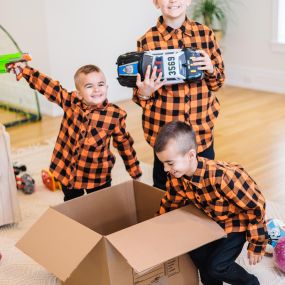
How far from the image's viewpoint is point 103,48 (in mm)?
4105

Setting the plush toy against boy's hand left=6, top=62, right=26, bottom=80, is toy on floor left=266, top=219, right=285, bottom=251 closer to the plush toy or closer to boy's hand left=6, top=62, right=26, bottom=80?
the plush toy

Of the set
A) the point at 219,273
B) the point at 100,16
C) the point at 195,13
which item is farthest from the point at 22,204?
the point at 195,13

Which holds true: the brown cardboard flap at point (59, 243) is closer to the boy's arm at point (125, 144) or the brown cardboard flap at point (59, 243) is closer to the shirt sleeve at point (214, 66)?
the boy's arm at point (125, 144)

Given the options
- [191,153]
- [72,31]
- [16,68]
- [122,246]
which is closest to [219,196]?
[191,153]


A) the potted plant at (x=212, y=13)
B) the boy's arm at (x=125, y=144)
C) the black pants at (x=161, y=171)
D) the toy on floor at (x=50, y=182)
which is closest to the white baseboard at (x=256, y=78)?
the potted plant at (x=212, y=13)

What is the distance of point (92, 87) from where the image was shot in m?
2.01

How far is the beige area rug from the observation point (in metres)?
1.99

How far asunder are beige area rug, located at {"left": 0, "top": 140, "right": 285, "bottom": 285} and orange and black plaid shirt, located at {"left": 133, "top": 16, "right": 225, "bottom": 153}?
19.5 inches

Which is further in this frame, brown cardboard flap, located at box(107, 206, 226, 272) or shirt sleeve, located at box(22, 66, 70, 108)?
shirt sleeve, located at box(22, 66, 70, 108)

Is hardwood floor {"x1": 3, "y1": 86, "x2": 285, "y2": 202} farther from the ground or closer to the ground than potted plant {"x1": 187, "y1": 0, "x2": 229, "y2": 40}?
closer to the ground

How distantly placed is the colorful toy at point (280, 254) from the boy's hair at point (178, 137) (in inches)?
21.4

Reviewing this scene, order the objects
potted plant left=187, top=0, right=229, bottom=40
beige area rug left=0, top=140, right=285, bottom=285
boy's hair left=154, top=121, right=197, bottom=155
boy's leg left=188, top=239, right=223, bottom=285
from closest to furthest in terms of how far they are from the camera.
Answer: boy's hair left=154, top=121, right=197, bottom=155
boy's leg left=188, top=239, right=223, bottom=285
beige area rug left=0, top=140, right=285, bottom=285
potted plant left=187, top=0, right=229, bottom=40

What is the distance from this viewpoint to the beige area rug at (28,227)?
199 cm

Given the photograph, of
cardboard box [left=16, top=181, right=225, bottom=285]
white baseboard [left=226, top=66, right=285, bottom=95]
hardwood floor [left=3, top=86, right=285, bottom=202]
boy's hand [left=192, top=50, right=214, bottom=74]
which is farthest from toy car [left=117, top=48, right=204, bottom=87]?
white baseboard [left=226, top=66, right=285, bottom=95]
